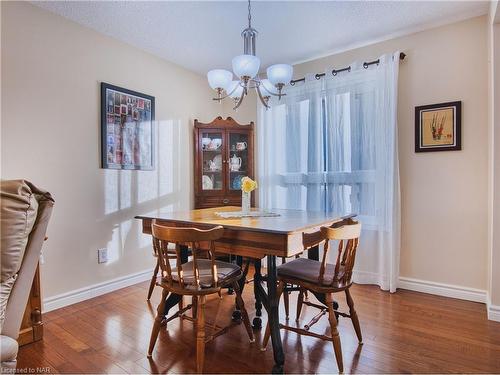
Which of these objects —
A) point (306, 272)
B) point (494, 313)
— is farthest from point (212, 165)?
point (494, 313)

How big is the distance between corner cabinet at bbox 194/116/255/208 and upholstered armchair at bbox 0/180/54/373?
2.49 metres

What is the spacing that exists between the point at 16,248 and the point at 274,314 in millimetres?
1239

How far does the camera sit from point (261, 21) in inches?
103

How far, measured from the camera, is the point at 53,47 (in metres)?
2.45

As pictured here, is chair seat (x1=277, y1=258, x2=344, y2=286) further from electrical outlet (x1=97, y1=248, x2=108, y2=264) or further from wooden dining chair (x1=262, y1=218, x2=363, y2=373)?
electrical outlet (x1=97, y1=248, x2=108, y2=264)

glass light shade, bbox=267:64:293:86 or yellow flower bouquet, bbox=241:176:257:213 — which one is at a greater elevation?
glass light shade, bbox=267:64:293:86

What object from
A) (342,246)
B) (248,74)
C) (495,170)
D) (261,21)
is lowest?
(342,246)

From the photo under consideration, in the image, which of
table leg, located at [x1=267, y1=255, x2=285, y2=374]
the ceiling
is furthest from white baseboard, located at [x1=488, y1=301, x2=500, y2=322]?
the ceiling

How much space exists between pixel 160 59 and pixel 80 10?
38.7 inches

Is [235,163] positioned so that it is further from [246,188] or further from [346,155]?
[246,188]

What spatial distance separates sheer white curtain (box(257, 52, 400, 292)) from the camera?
2861 millimetres

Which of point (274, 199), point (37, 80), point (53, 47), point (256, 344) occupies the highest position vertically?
point (53, 47)

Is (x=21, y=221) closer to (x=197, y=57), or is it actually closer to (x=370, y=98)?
(x=197, y=57)

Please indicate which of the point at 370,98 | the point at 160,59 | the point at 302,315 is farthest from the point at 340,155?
the point at 160,59
